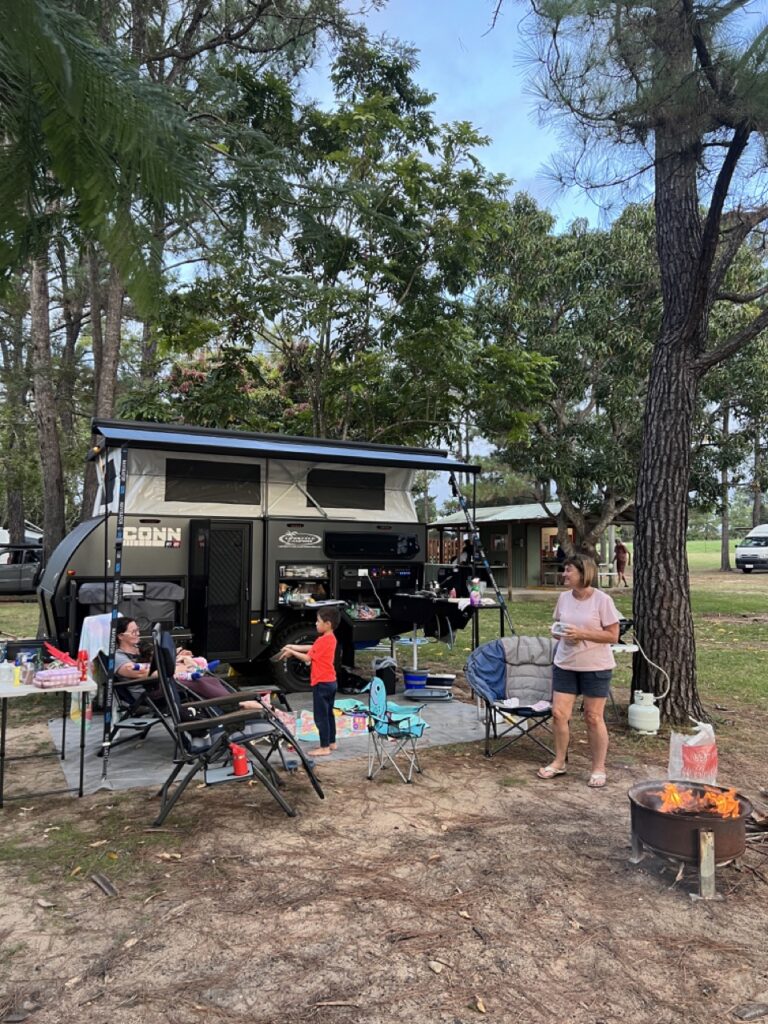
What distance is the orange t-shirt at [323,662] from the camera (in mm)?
4985

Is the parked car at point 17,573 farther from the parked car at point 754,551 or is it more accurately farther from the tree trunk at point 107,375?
the parked car at point 754,551

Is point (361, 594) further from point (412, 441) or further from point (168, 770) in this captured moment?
point (412, 441)

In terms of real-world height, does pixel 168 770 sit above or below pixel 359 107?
below

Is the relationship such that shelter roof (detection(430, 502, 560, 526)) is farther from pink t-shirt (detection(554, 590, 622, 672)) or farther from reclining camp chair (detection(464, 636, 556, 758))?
pink t-shirt (detection(554, 590, 622, 672))

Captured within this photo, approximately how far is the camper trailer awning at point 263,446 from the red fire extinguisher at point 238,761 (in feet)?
9.08

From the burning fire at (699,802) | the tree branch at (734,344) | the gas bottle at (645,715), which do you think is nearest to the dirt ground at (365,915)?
the burning fire at (699,802)

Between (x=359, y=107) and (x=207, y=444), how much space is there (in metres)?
5.55

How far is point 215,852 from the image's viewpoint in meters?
3.49

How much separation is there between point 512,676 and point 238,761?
90.6 inches

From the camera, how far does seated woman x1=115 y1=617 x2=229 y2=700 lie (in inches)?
187

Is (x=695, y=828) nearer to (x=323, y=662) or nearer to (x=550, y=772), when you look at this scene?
(x=550, y=772)

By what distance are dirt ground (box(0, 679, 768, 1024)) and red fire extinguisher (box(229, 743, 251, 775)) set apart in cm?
25

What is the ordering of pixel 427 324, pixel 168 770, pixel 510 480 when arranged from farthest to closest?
pixel 510 480 < pixel 427 324 < pixel 168 770

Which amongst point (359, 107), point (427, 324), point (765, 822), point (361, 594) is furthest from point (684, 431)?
point (359, 107)
